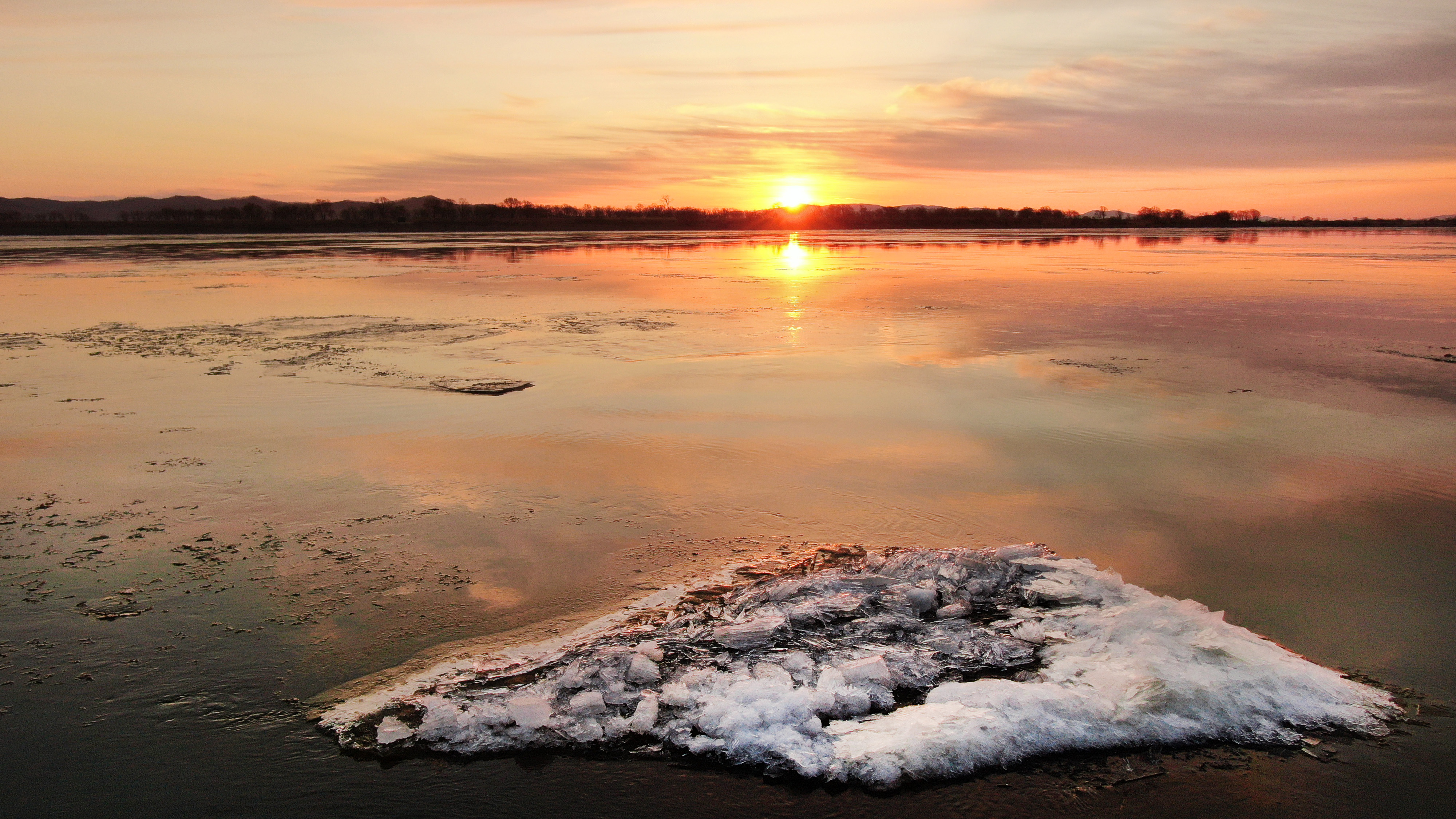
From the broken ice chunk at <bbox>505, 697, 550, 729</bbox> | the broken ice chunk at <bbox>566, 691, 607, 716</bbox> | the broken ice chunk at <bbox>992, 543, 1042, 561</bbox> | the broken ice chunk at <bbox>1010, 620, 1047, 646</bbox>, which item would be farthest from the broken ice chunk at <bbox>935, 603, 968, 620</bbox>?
the broken ice chunk at <bbox>505, 697, 550, 729</bbox>

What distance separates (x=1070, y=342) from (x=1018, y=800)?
952 cm

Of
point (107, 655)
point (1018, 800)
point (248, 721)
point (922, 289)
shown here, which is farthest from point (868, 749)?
point (922, 289)

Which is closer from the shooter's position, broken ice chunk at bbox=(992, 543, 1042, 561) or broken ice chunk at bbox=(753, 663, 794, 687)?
broken ice chunk at bbox=(753, 663, 794, 687)

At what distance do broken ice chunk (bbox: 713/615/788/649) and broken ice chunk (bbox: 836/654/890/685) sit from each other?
37 cm

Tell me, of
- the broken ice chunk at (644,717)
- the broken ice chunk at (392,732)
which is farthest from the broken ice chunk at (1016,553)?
the broken ice chunk at (392,732)

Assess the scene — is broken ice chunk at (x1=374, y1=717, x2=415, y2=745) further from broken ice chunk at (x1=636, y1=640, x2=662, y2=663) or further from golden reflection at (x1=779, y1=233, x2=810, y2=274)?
golden reflection at (x1=779, y1=233, x2=810, y2=274)

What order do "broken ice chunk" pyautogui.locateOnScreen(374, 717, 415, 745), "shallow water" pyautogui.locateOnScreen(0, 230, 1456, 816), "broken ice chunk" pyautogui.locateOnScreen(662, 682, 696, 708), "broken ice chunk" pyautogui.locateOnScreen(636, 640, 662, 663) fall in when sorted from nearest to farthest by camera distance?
1. "shallow water" pyautogui.locateOnScreen(0, 230, 1456, 816)
2. "broken ice chunk" pyautogui.locateOnScreen(374, 717, 415, 745)
3. "broken ice chunk" pyautogui.locateOnScreen(662, 682, 696, 708)
4. "broken ice chunk" pyautogui.locateOnScreen(636, 640, 662, 663)

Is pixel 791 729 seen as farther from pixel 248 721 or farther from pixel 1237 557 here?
pixel 1237 557

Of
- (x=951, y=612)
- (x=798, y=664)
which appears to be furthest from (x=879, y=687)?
(x=951, y=612)

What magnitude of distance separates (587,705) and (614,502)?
220 centimetres

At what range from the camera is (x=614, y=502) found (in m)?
5.48

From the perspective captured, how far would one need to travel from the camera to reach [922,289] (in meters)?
18.5

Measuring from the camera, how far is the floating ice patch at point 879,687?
3189 mm

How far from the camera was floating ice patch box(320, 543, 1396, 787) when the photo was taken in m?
3.19
